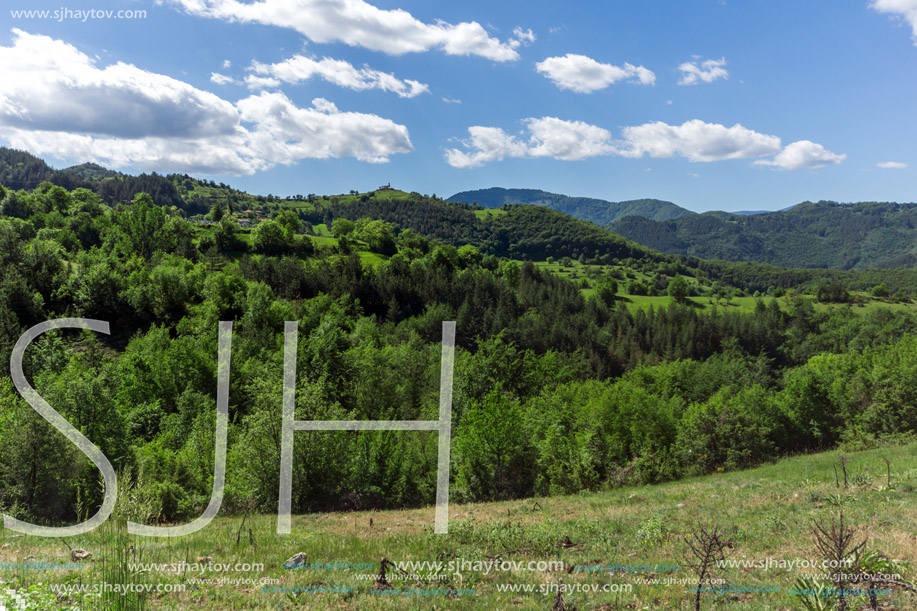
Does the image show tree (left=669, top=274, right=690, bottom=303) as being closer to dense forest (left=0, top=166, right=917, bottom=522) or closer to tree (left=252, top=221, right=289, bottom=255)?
dense forest (left=0, top=166, right=917, bottom=522)

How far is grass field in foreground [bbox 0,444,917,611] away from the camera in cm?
1034

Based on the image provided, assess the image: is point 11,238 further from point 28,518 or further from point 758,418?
point 758,418

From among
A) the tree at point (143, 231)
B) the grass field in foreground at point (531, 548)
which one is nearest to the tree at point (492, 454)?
the grass field in foreground at point (531, 548)

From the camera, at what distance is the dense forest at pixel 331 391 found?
27.2 metres

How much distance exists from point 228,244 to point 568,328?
9789 centimetres

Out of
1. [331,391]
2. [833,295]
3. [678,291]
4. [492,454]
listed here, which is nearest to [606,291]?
[678,291]

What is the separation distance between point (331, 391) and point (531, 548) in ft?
124


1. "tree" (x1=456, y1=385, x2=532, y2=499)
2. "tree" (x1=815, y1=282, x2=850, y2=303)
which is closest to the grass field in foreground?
"tree" (x1=456, y1=385, x2=532, y2=499)

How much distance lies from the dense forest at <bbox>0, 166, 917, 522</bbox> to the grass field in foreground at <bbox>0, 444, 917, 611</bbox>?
594 cm

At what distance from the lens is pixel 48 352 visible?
48.6m

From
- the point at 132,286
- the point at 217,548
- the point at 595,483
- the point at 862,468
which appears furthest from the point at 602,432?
the point at 132,286

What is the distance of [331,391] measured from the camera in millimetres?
48656

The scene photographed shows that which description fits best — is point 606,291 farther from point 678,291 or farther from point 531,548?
point 531,548

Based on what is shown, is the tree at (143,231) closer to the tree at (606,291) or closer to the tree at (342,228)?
the tree at (342,228)
